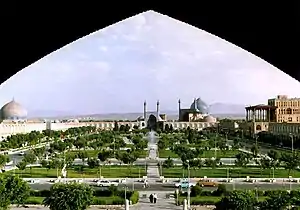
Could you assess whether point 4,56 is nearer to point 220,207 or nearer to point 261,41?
point 261,41

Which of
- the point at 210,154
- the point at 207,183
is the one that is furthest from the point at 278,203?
the point at 210,154

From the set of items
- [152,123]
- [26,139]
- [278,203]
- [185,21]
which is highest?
[152,123]

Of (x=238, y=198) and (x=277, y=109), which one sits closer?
(x=238, y=198)

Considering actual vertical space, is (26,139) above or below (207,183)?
above

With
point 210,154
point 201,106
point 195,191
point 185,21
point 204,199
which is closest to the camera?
point 185,21

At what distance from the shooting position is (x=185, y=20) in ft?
2.61

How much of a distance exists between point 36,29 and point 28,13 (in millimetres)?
46

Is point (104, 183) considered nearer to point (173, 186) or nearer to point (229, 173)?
point (173, 186)

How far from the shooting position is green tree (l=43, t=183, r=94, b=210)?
Answer: 749 centimetres

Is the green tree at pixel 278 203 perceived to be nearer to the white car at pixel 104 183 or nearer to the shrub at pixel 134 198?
the shrub at pixel 134 198

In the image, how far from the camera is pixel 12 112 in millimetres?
34625

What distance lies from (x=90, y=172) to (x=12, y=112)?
22097 millimetres

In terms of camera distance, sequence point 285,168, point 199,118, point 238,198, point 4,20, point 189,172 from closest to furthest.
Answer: point 4,20, point 238,198, point 189,172, point 285,168, point 199,118

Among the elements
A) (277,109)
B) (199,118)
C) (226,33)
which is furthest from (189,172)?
(199,118)
